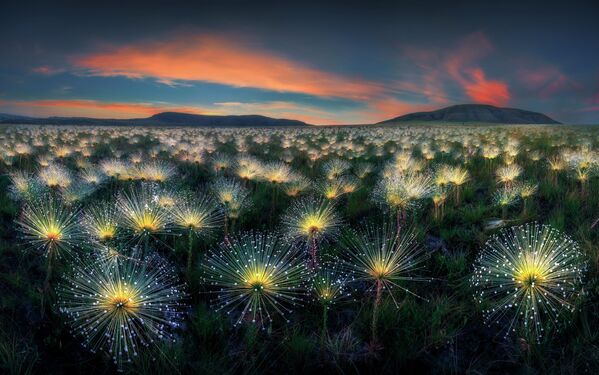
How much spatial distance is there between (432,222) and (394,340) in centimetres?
319

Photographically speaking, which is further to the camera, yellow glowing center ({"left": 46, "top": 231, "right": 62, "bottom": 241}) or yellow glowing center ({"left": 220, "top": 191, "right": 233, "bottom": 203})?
yellow glowing center ({"left": 220, "top": 191, "right": 233, "bottom": 203})

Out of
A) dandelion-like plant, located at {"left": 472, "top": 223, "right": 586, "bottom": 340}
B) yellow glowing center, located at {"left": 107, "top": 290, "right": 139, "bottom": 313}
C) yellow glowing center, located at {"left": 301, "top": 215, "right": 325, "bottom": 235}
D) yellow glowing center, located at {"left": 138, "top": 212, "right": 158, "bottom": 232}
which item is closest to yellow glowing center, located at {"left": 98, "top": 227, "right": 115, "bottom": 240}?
yellow glowing center, located at {"left": 138, "top": 212, "right": 158, "bottom": 232}

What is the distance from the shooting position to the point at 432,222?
5953 millimetres

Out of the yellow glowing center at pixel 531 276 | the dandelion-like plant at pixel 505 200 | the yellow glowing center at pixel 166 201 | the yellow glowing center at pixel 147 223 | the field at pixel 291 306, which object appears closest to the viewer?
the yellow glowing center at pixel 531 276

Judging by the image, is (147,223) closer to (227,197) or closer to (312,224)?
(227,197)

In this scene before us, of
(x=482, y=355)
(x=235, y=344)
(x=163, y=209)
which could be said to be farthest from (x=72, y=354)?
(x=482, y=355)

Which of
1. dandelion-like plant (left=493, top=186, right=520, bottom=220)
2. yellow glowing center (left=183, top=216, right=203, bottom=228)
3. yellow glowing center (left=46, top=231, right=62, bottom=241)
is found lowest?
yellow glowing center (left=46, top=231, right=62, bottom=241)

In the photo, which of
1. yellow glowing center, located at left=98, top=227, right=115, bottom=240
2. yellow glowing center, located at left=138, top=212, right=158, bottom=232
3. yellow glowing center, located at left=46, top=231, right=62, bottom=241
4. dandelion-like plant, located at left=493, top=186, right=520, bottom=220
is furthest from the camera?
dandelion-like plant, located at left=493, top=186, right=520, bottom=220

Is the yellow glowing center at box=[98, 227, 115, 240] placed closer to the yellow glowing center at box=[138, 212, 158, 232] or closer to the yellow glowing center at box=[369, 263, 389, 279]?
the yellow glowing center at box=[138, 212, 158, 232]

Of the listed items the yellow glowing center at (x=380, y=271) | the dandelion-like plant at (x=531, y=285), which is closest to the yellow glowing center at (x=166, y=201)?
the yellow glowing center at (x=380, y=271)

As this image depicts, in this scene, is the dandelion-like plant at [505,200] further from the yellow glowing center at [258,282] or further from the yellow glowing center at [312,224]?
the yellow glowing center at [258,282]

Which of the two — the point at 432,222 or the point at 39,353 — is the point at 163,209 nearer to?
the point at 39,353

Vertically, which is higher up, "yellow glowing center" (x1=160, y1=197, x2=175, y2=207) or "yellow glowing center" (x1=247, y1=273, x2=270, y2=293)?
"yellow glowing center" (x1=160, y1=197, x2=175, y2=207)

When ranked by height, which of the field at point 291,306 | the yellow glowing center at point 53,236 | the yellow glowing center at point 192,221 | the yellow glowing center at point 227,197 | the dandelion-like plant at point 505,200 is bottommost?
the field at point 291,306
